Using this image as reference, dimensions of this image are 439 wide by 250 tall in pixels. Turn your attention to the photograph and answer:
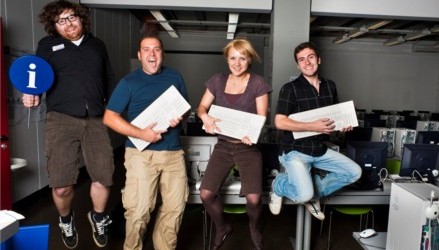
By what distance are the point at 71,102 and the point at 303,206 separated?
6.31ft

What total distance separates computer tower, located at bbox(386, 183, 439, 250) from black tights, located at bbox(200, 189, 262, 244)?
834 millimetres

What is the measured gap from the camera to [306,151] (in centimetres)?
247

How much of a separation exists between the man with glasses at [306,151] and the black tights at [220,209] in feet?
0.98

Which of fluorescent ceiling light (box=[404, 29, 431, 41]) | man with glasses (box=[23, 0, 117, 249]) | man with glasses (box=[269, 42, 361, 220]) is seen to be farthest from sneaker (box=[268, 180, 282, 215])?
fluorescent ceiling light (box=[404, 29, 431, 41])

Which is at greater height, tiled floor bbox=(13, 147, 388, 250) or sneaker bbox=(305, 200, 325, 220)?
sneaker bbox=(305, 200, 325, 220)

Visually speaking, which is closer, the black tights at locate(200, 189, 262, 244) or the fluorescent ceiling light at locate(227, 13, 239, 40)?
the black tights at locate(200, 189, 262, 244)

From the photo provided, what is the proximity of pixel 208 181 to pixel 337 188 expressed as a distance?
39.1 inches

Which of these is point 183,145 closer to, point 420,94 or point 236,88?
point 236,88

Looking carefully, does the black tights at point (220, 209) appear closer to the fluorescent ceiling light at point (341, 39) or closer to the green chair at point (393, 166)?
the green chair at point (393, 166)

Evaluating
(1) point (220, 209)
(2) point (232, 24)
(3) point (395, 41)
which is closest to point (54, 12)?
(1) point (220, 209)

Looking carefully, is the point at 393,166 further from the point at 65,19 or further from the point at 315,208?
the point at 65,19

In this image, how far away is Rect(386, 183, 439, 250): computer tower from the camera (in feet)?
4.60

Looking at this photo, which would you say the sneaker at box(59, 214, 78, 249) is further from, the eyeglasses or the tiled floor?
the eyeglasses

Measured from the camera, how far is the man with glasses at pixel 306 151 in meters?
2.39
